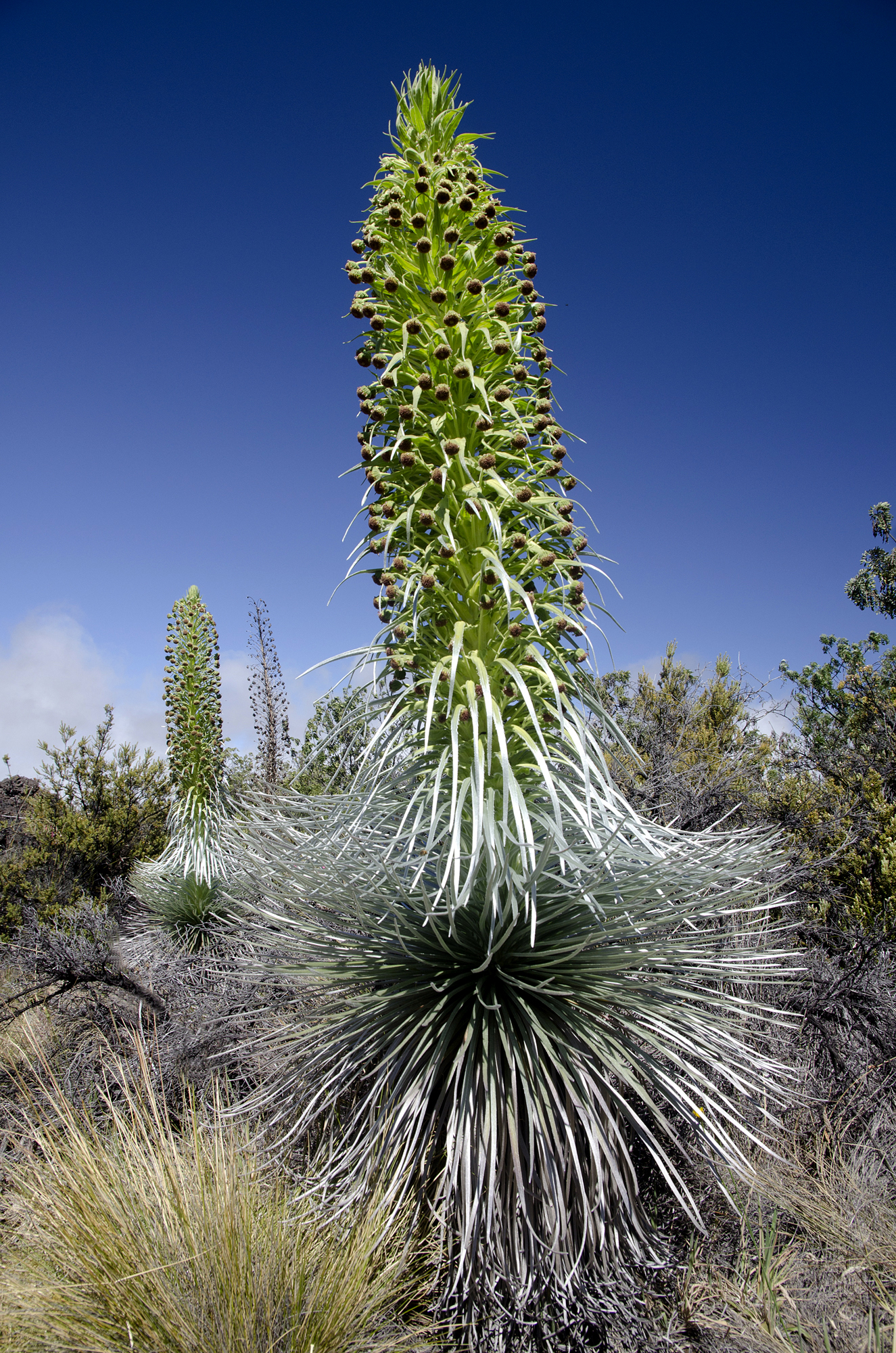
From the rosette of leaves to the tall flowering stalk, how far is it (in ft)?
11.1

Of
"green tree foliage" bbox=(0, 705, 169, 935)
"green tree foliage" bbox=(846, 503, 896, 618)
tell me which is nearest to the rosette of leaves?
"green tree foliage" bbox=(0, 705, 169, 935)

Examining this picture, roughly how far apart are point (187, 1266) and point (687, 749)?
6.66m

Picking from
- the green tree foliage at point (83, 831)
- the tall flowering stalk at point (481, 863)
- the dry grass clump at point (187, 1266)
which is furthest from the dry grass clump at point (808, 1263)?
the green tree foliage at point (83, 831)

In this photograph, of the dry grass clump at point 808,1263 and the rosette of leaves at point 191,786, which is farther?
the rosette of leaves at point 191,786

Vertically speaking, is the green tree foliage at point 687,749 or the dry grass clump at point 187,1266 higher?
the green tree foliage at point 687,749

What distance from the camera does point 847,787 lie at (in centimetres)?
538

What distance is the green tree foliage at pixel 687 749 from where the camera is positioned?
4.69m

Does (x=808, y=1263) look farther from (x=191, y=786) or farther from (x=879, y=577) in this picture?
(x=879, y=577)

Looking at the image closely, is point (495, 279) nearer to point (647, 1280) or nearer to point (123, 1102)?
point (647, 1280)

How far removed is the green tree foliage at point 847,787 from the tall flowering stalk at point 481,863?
2823 millimetres

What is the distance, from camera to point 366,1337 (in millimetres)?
1736

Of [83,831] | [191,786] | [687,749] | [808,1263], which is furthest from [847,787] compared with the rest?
[83,831]

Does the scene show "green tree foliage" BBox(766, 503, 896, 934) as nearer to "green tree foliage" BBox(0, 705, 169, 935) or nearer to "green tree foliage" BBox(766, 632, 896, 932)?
"green tree foliage" BBox(766, 632, 896, 932)

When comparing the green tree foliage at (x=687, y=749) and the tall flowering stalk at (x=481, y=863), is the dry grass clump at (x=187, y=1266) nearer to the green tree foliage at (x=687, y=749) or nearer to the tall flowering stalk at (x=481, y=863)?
the tall flowering stalk at (x=481, y=863)
